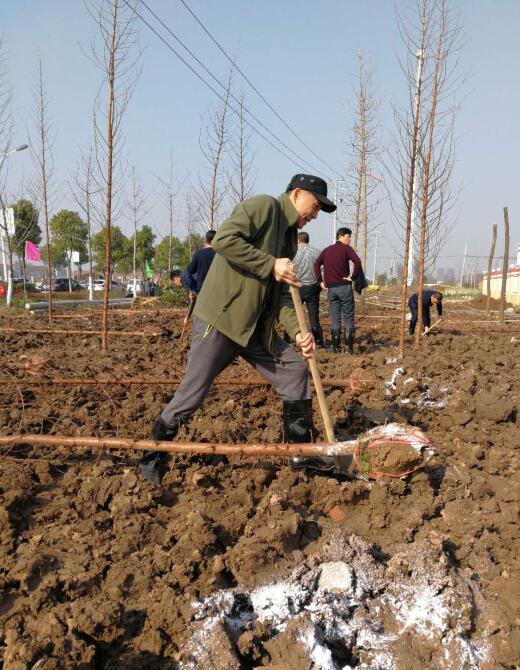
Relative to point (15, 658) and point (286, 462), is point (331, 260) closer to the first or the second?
point (286, 462)

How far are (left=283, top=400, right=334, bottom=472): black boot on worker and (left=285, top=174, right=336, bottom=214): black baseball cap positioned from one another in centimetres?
121

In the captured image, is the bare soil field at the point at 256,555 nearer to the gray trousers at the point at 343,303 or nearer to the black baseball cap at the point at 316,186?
the black baseball cap at the point at 316,186

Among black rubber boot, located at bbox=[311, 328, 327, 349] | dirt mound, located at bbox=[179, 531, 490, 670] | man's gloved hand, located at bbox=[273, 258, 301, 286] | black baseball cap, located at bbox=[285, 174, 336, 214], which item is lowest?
dirt mound, located at bbox=[179, 531, 490, 670]

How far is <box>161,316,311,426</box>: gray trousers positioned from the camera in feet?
10.5

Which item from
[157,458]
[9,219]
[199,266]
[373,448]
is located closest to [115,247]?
[9,219]

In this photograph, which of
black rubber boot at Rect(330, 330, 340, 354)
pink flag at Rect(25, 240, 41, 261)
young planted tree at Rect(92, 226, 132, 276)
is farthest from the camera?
young planted tree at Rect(92, 226, 132, 276)

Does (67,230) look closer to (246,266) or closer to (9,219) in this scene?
(9,219)

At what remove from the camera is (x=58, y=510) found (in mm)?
2986

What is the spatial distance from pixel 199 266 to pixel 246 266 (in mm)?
3714

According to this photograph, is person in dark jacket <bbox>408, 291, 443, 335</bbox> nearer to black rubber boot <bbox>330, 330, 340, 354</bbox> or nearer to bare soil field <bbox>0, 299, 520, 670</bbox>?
black rubber boot <bbox>330, 330, 340, 354</bbox>

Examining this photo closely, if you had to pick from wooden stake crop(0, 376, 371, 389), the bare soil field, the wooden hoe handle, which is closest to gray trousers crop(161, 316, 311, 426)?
the wooden hoe handle

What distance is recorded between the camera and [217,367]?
3266 mm

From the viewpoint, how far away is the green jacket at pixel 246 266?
2.99m

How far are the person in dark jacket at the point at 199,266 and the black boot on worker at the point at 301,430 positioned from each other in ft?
11.0
